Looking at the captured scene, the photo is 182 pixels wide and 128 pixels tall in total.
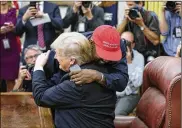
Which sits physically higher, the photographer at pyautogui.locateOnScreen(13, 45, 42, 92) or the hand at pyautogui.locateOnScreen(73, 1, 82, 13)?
the hand at pyautogui.locateOnScreen(73, 1, 82, 13)

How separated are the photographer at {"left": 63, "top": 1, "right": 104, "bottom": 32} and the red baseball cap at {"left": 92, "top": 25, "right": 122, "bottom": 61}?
2475mm

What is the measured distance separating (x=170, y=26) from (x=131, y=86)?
792mm

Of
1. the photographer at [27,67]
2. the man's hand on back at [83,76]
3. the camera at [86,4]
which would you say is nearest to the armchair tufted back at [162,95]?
the man's hand on back at [83,76]

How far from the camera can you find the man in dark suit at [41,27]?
15.5 feet

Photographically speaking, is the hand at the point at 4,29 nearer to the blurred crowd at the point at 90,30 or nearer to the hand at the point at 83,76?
the blurred crowd at the point at 90,30

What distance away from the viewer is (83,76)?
2141 mm

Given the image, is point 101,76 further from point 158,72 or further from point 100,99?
point 158,72

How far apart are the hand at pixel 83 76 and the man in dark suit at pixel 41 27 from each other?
8.46ft

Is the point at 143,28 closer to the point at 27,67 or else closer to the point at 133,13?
the point at 133,13

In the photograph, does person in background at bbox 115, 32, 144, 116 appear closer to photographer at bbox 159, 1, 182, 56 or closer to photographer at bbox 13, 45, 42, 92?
photographer at bbox 159, 1, 182, 56

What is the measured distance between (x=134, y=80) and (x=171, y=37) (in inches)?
26.1

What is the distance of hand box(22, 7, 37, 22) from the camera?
4586mm

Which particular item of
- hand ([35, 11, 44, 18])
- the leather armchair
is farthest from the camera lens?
the leather armchair

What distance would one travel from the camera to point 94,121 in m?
2.22
